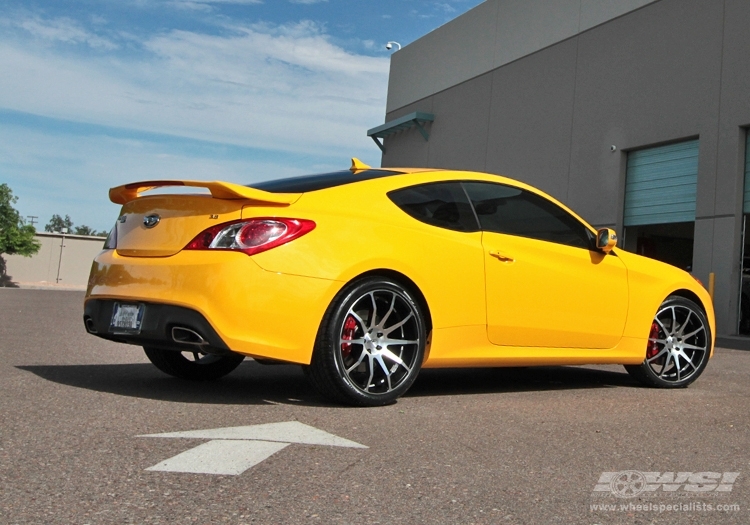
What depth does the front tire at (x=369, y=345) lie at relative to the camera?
4.55 m

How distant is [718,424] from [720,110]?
51.0ft

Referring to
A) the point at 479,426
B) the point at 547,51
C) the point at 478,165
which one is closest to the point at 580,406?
the point at 479,426

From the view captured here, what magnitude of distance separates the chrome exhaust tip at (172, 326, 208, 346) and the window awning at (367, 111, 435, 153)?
2739 cm

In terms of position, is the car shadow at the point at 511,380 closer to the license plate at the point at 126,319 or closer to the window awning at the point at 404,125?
the license plate at the point at 126,319

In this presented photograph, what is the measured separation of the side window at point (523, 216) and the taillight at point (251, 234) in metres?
1.44

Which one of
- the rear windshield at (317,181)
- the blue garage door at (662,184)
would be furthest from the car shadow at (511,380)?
the blue garage door at (662,184)

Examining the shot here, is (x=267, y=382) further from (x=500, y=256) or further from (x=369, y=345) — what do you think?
(x=500, y=256)

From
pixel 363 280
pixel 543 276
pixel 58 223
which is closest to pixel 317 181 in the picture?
pixel 363 280

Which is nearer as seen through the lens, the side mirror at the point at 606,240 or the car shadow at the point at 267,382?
the car shadow at the point at 267,382

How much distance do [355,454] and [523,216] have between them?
2.68 metres

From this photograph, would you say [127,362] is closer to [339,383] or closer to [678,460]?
[339,383]

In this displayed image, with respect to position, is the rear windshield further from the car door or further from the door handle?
the door handle

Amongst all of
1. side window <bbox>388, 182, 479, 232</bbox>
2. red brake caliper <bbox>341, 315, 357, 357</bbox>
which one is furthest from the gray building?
red brake caliper <bbox>341, 315, 357, 357</bbox>

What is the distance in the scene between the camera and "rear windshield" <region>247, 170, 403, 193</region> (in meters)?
4.94
